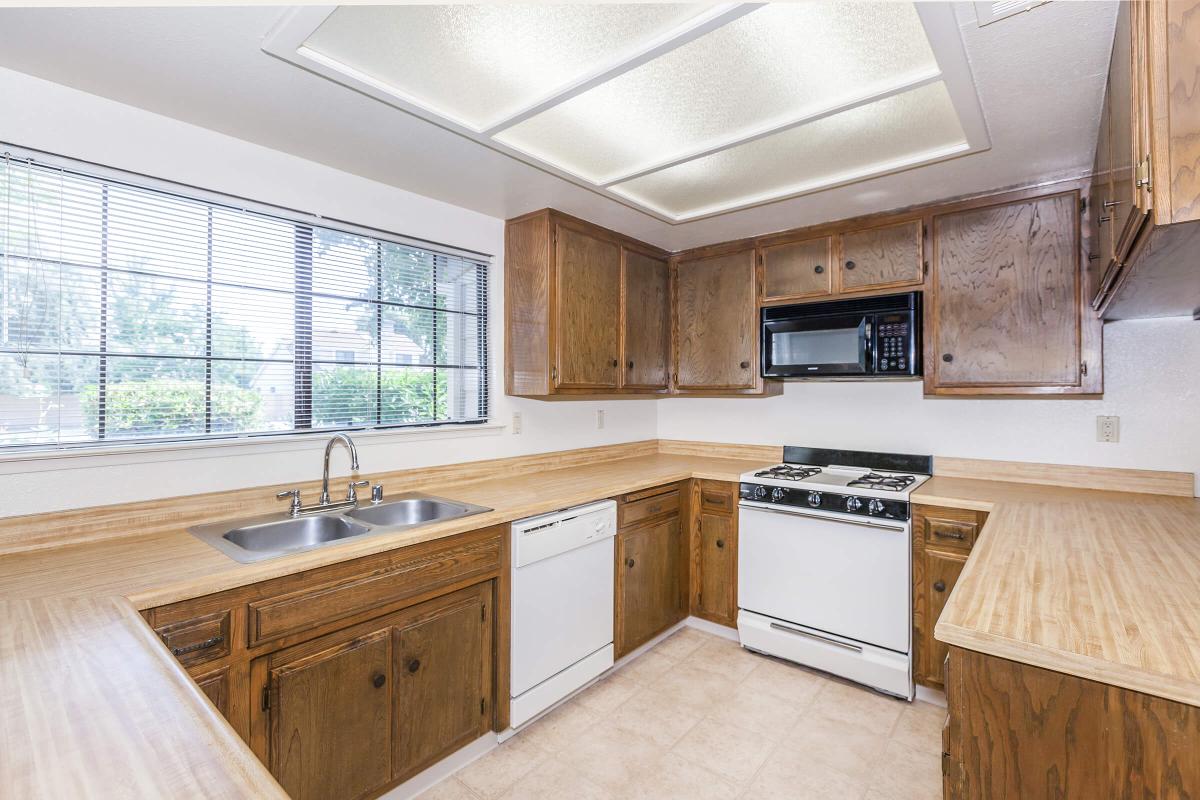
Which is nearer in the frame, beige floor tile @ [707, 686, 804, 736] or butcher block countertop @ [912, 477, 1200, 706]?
butcher block countertop @ [912, 477, 1200, 706]

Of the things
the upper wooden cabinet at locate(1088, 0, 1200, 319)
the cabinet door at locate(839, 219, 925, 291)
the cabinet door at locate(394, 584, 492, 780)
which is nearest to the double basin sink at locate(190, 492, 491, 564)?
the cabinet door at locate(394, 584, 492, 780)

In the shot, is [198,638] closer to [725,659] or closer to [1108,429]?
[725,659]

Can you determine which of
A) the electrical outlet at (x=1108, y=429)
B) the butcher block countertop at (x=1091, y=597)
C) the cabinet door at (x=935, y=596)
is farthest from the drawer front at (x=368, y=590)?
the electrical outlet at (x=1108, y=429)

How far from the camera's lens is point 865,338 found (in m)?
2.79

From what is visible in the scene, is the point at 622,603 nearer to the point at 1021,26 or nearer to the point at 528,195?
the point at 528,195

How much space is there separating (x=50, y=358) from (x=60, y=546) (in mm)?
560

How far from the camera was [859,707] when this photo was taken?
94.7 inches

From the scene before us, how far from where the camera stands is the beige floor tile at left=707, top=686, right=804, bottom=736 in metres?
2.28

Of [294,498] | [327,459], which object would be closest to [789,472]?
[327,459]

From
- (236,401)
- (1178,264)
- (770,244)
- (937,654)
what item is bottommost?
(937,654)

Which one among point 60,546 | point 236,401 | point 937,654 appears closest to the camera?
point 60,546

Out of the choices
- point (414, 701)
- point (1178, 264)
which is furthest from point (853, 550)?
point (414, 701)

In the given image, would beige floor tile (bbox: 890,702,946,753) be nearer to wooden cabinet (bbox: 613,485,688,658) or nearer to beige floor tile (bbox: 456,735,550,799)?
wooden cabinet (bbox: 613,485,688,658)

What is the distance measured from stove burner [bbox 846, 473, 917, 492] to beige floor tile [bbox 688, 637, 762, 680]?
40.6 inches
